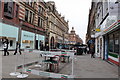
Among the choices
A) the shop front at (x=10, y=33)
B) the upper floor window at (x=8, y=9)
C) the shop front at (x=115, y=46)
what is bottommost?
the shop front at (x=115, y=46)

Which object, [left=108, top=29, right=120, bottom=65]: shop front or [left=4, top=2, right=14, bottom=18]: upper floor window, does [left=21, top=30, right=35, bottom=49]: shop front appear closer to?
[left=4, top=2, right=14, bottom=18]: upper floor window

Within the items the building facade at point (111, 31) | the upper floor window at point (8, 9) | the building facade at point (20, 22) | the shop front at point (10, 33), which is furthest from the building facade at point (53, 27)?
the building facade at point (111, 31)

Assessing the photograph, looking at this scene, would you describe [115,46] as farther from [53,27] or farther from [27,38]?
[53,27]

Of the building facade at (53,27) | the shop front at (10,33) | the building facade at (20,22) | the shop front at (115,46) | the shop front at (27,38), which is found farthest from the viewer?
A: the building facade at (53,27)

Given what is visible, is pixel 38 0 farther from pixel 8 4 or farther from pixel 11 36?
pixel 11 36

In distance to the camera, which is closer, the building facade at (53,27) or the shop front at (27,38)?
the shop front at (27,38)

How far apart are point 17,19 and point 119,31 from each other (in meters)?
19.1

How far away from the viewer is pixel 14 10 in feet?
65.6

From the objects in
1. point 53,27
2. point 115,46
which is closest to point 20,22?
point 115,46

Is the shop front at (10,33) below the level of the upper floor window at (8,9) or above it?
below

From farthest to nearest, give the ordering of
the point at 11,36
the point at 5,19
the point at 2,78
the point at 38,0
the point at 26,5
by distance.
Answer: the point at 38,0
the point at 26,5
the point at 11,36
the point at 5,19
the point at 2,78

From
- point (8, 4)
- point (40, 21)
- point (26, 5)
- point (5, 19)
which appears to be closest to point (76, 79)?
point (5, 19)

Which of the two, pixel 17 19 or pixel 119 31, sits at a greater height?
pixel 17 19

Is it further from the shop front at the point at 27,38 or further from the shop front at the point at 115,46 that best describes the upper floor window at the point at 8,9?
the shop front at the point at 115,46
